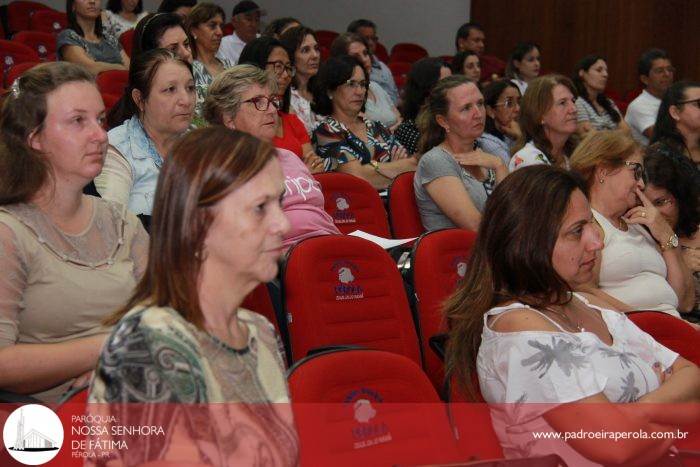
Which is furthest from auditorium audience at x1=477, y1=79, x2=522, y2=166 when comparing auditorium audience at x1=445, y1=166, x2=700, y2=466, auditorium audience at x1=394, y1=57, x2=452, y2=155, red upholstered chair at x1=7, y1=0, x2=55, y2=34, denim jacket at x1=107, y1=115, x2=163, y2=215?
red upholstered chair at x1=7, y1=0, x2=55, y2=34

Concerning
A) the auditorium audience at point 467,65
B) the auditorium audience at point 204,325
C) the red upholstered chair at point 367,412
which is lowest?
the auditorium audience at point 467,65

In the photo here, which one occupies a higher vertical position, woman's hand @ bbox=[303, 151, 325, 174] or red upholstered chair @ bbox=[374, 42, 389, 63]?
woman's hand @ bbox=[303, 151, 325, 174]

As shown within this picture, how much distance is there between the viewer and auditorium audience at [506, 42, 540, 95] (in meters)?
6.75

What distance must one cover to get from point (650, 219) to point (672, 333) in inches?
29.9

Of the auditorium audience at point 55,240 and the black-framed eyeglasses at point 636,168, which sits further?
the black-framed eyeglasses at point 636,168

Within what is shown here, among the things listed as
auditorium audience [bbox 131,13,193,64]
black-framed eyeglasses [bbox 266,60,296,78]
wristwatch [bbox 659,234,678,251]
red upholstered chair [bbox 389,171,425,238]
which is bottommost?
red upholstered chair [bbox 389,171,425,238]

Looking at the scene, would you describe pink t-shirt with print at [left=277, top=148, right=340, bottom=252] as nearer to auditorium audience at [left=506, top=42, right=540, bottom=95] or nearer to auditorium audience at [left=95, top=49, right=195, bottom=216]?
auditorium audience at [left=95, top=49, right=195, bottom=216]

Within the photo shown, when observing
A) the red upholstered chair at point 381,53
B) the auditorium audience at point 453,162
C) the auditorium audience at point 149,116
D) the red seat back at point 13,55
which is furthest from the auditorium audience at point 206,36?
the red upholstered chair at point 381,53

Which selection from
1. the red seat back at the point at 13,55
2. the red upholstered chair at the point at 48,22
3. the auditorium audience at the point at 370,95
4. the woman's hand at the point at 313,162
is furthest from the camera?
the red upholstered chair at the point at 48,22

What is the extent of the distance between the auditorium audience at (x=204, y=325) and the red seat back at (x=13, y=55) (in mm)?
3916

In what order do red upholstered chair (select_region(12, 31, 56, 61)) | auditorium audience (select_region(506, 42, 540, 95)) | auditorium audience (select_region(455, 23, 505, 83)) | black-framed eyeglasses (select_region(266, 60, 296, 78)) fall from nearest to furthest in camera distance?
1. black-framed eyeglasses (select_region(266, 60, 296, 78))
2. red upholstered chair (select_region(12, 31, 56, 61))
3. auditorium audience (select_region(506, 42, 540, 95))
4. auditorium audience (select_region(455, 23, 505, 83))

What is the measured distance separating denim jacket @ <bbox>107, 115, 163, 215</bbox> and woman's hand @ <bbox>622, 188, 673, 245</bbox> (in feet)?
4.98

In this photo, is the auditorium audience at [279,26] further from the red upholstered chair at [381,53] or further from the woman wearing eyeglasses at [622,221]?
the woman wearing eyeglasses at [622,221]

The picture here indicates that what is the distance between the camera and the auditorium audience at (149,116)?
2730 mm
